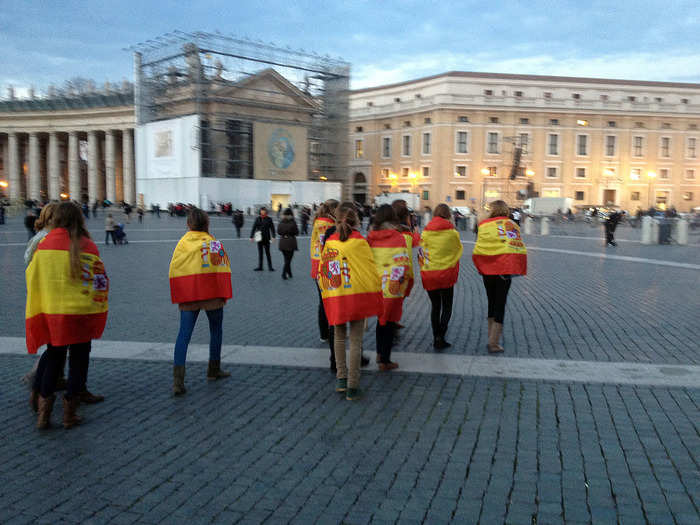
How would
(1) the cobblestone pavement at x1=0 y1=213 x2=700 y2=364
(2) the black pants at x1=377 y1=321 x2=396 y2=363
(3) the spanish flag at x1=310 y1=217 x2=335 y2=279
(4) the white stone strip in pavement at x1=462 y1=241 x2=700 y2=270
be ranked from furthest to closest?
(4) the white stone strip in pavement at x1=462 y1=241 x2=700 y2=270, (1) the cobblestone pavement at x1=0 y1=213 x2=700 y2=364, (3) the spanish flag at x1=310 y1=217 x2=335 y2=279, (2) the black pants at x1=377 y1=321 x2=396 y2=363

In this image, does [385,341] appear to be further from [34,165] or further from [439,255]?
[34,165]

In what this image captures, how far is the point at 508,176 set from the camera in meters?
66.6

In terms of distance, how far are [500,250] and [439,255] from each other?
0.69m

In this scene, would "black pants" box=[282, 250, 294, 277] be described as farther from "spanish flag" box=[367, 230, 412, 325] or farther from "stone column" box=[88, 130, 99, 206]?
"stone column" box=[88, 130, 99, 206]

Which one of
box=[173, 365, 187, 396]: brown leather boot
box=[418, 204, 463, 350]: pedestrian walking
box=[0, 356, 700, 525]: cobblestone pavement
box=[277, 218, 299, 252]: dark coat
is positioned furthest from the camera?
box=[277, 218, 299, 252]: dark coat

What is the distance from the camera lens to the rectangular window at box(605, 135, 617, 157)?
69000 millimetres

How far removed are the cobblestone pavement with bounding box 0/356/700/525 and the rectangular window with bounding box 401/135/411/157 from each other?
66446 mm

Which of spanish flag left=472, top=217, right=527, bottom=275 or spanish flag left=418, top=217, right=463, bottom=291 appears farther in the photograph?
spanish flag left=418, top=217, right=463, bottom=291

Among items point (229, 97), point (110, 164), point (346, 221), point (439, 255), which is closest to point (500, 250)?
point (439, 255)

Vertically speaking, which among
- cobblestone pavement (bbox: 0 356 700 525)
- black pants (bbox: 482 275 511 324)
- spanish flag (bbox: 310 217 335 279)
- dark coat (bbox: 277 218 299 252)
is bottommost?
cobblestone pavement (bbox: 0 356 700 525)

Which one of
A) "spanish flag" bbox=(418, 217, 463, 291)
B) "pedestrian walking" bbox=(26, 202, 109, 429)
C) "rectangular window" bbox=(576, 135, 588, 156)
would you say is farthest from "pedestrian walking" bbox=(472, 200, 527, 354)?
"rectangular window" bbox=(576, 135, 588, 156)

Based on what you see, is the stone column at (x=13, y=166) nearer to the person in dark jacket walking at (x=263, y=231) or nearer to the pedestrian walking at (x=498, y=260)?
the person in dark jacket walking at (x=263, y=231)

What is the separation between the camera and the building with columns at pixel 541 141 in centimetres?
6669

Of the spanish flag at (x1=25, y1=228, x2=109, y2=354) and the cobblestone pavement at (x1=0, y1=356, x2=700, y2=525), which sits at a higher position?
the spanish flag at (x1=25, y1=228, x2=109, y2=354)
